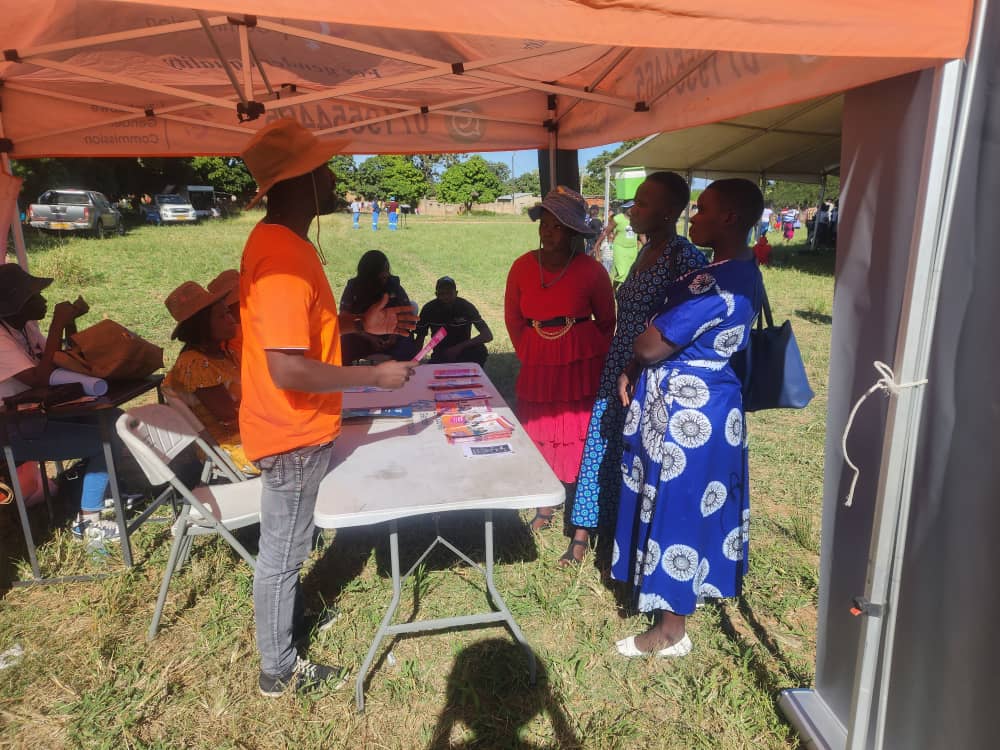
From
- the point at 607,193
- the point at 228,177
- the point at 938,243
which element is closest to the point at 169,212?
the point at 228,177

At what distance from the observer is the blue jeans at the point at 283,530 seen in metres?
1.96

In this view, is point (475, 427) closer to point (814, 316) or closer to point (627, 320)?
point (627, 320)

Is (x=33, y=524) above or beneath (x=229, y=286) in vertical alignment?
beneath

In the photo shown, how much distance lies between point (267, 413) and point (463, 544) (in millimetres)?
1807

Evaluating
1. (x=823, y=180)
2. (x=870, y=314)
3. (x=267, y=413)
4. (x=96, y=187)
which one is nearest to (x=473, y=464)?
(x=267, y=413)

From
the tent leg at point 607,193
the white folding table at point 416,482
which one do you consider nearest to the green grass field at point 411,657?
the white folding table at point 416,482

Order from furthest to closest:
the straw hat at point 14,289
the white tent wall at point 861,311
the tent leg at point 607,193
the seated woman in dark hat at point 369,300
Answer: the tent leg at point 607,193
the seated woman in dark hat at point 369,300
the straw hat at point 14,289
the white tent wall at point 861,311

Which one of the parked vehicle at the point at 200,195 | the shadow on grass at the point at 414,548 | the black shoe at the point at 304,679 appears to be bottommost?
the shadow on grass at the point at 414,548

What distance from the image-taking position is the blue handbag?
2.20 meters

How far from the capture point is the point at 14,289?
306 centimetres

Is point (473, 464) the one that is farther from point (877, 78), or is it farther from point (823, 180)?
point (823, 180)

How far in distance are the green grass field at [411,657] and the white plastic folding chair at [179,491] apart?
0.28m

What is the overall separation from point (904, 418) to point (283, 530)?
1.85 metres

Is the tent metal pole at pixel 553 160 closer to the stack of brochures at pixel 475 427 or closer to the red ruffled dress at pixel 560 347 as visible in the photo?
the red ruffled dress at pixel 560 347
